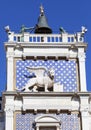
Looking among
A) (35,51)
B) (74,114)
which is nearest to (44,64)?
(35,51)

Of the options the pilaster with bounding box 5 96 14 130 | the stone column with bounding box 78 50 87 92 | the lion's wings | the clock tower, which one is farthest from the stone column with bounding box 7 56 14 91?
the stone column with bounding box 78 50 87 92

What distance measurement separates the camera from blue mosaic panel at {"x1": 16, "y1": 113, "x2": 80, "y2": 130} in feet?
72.9

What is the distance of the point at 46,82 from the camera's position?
23078 mm

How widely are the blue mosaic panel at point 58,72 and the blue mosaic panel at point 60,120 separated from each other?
117 centimetres

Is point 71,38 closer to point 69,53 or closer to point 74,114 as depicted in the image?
point 69,53

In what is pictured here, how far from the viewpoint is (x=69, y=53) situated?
78.1ft

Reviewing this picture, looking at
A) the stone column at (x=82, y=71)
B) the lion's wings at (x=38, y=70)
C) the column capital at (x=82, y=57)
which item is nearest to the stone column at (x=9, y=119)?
the lion's wings at (x=38, y=70)

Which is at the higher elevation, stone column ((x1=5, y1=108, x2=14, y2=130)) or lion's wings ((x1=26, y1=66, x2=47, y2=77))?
lion's wings ((x1=26, y1=66, x2=47, y2=77))

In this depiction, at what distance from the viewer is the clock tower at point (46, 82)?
73.2 ft

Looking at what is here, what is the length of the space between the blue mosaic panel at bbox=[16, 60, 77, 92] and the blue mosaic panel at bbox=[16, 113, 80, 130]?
1.17 meters

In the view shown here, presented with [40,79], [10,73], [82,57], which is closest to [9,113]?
[10,73]

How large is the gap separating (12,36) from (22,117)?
3.65 meters

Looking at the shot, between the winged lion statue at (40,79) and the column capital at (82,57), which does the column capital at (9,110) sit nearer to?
the winged lion statue at (40,79)

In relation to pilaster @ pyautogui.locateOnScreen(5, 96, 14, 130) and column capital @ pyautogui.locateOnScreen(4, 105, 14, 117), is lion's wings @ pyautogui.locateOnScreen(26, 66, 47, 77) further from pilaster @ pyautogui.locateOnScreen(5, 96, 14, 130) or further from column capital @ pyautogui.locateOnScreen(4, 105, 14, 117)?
column capital @ pyautogui.locateOnScreen(4, 105, 14, 117)
